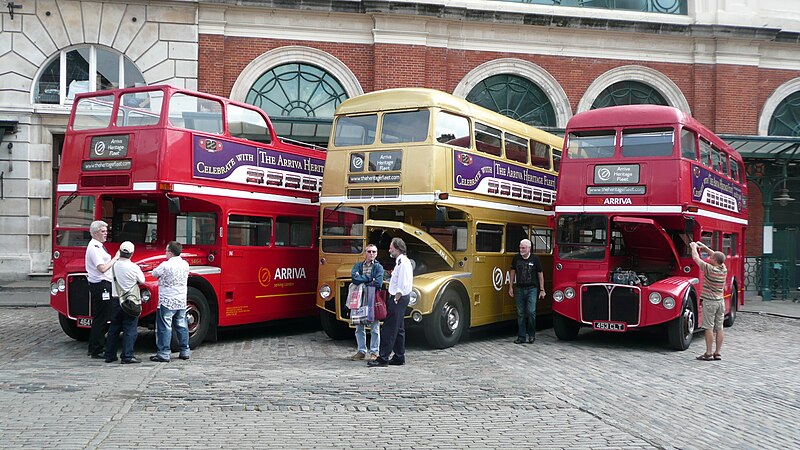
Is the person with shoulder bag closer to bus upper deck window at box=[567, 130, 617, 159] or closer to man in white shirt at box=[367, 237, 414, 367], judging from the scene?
man in white shirt at box=[367, 237, 414, 367]

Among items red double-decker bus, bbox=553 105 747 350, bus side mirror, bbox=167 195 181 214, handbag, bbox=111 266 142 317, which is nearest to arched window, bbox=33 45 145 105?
bus side mirror, bbox=167 195 181 214

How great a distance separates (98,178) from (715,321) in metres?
9.71

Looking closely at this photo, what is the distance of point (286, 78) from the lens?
21.6m

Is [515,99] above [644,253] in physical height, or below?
above

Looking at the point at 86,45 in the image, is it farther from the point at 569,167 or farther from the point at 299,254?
the point at 569,167

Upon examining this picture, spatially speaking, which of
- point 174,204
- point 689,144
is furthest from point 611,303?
point 174,204

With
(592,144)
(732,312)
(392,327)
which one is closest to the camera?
(392,327)

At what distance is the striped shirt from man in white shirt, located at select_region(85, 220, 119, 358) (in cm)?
878

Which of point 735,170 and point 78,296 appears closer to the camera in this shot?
point 78,296

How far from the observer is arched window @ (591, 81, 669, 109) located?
23672mm

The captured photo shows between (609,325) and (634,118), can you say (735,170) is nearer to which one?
(634,118)

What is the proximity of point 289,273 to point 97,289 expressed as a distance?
390 centimetres

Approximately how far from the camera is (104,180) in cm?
1156

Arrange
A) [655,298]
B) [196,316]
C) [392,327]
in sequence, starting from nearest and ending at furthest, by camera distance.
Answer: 1. [392,327]
2. [196,316]
3. [655,298]
